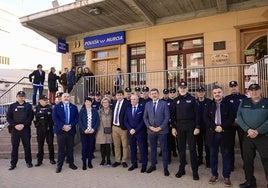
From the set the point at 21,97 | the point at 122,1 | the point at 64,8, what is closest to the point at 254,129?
the point at 21,97

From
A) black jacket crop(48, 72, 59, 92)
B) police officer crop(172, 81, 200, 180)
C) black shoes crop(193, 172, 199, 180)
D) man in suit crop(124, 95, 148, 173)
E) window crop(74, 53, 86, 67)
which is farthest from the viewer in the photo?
window crop(74, 53, 86, 67)

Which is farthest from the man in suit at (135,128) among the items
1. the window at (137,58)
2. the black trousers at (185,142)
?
the window at (137,58)

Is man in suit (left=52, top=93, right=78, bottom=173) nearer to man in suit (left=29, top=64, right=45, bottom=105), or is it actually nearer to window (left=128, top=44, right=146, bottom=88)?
man in suit (left=29, top=64, right=45, bottom=105)

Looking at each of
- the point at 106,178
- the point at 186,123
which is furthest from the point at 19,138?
the point at 186,123

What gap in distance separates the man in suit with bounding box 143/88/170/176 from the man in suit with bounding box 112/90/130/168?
69cm

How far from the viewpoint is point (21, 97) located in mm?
7121

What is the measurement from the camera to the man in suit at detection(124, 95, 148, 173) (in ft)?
20.9

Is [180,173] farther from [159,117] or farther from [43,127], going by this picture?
[43,127]

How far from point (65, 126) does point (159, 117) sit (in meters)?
2.21

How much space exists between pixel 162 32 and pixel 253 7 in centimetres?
334

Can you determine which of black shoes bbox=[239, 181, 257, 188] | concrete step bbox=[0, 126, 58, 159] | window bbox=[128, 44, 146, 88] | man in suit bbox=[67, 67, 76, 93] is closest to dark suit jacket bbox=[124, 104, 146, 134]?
black shoes bbox=[239, 181, 257, 188]

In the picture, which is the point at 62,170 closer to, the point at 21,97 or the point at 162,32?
the point at 21,97

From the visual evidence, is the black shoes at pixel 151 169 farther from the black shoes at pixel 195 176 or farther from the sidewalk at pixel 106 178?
the black shoes at pixel 195 176

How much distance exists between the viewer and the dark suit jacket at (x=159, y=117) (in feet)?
19.7
